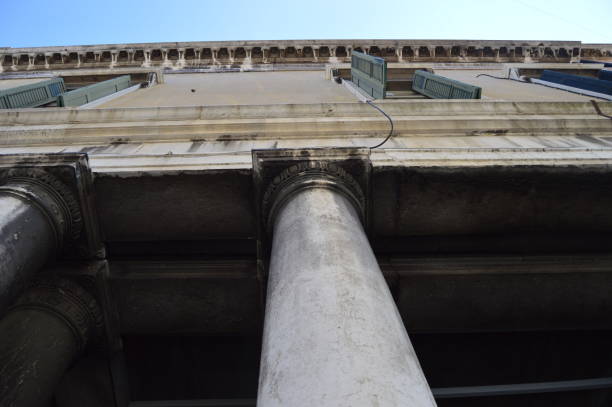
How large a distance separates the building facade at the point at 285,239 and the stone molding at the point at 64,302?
14 mm

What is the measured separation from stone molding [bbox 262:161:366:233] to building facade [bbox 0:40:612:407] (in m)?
0.02

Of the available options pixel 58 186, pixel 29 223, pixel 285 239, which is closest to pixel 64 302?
pixel 29 223

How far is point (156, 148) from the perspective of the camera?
478 cm

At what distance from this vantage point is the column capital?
11.8ft

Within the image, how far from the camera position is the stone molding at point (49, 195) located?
11.6 feet

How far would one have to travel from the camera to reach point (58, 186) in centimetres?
373

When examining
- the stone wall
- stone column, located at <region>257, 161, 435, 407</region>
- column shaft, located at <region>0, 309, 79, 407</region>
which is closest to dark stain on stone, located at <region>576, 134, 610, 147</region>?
stone column, located at <region>257, 161, 435, 407</region>

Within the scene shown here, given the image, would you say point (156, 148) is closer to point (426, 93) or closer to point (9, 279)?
point (9, 279)

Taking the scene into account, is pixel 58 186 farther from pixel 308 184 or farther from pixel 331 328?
pixel 331 328

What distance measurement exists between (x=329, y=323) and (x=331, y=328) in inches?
1.5

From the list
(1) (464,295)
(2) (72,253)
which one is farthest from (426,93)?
(2) (72,253)

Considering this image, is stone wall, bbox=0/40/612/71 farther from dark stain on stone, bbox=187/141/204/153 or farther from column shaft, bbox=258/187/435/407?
column shaft, bbox=258/187/435/407

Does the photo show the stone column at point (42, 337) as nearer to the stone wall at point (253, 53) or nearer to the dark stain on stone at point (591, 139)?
the dark stain on stone at point (591, 139)

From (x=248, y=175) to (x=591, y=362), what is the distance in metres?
4.56
